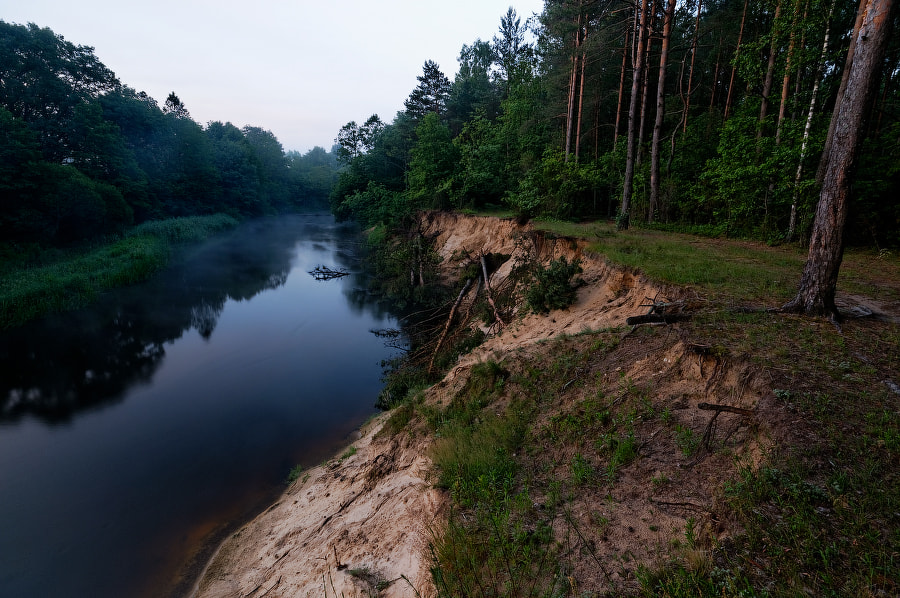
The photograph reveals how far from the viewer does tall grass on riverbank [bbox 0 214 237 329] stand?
18.2 metres

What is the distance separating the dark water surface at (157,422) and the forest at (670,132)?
11.2 metres

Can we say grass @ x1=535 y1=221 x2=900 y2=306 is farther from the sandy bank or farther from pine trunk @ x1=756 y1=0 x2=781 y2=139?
the sandy bank

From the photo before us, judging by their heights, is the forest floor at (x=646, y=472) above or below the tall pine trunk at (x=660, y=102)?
below

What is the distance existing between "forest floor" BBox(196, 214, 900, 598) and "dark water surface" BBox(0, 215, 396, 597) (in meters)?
1.85

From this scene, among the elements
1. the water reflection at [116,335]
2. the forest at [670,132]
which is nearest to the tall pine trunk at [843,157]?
the forest at [670,132]

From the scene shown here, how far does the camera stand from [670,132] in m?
23.9

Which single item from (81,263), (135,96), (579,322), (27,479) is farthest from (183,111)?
(579,322)

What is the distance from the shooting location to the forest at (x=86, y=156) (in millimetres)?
24578

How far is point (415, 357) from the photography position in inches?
508

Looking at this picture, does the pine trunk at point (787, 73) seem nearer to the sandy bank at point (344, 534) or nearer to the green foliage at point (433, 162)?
the sandy bank at point (344, 534)

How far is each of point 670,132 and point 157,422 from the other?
2882 centimetres

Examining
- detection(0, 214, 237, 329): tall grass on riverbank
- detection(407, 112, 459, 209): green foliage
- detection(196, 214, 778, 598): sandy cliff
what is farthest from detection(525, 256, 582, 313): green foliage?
detection(0, 214, 237, 329): tall grass on riverbank

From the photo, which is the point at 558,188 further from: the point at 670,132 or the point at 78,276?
the point at 78,276

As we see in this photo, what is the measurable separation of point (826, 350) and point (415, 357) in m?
10.1
